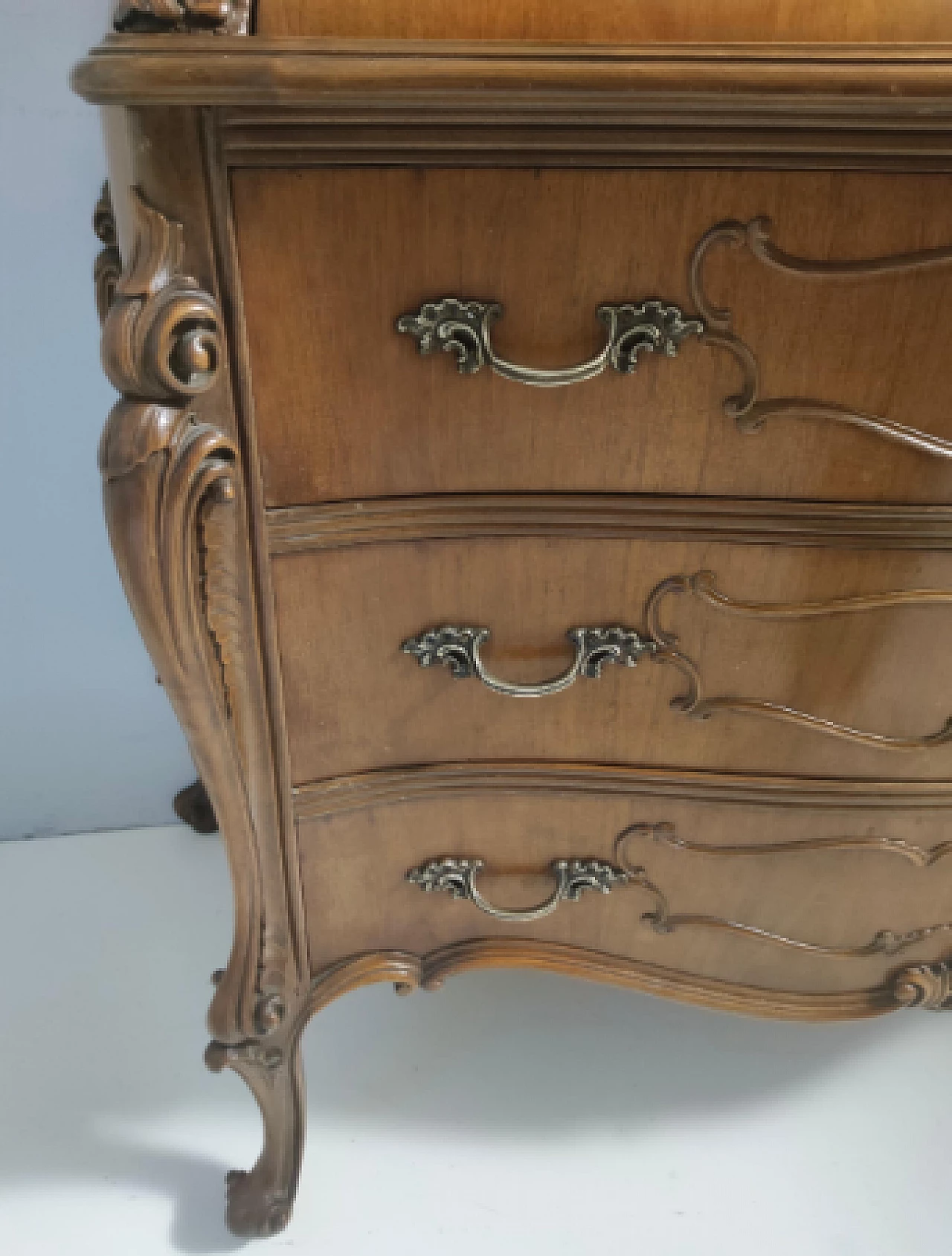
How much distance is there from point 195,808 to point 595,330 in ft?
3.35

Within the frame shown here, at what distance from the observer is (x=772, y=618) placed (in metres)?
0.65

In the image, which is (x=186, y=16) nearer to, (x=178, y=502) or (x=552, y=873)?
(x=178, y=502)

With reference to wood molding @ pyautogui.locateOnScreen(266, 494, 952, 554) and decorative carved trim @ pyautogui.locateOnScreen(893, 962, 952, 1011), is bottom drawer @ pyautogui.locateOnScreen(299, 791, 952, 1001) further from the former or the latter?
wood molding @ pyautogui.locateOnScreen(266, 494, 952, 554)

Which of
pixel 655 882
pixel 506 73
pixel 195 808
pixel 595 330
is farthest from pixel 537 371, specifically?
pixel 195 808

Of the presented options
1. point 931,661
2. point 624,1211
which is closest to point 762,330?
point 931,661

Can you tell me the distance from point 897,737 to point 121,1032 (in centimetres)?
91

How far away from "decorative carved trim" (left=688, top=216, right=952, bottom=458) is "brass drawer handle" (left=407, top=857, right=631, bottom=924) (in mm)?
369

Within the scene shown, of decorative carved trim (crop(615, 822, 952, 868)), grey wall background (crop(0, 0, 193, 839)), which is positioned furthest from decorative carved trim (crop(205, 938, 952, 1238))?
grey wall background (crop(0, 0, 193, 839))

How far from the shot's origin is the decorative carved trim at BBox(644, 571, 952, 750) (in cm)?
64

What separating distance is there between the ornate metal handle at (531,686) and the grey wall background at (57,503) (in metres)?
0.64

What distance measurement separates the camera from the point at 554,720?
2.33 ft

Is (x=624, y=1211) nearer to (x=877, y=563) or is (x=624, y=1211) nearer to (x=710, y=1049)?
(x=710, y=1049)

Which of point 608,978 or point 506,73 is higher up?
point 506,73

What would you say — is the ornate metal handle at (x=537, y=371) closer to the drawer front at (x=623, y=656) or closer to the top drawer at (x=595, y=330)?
the top drawer at (x=595, y=330)
